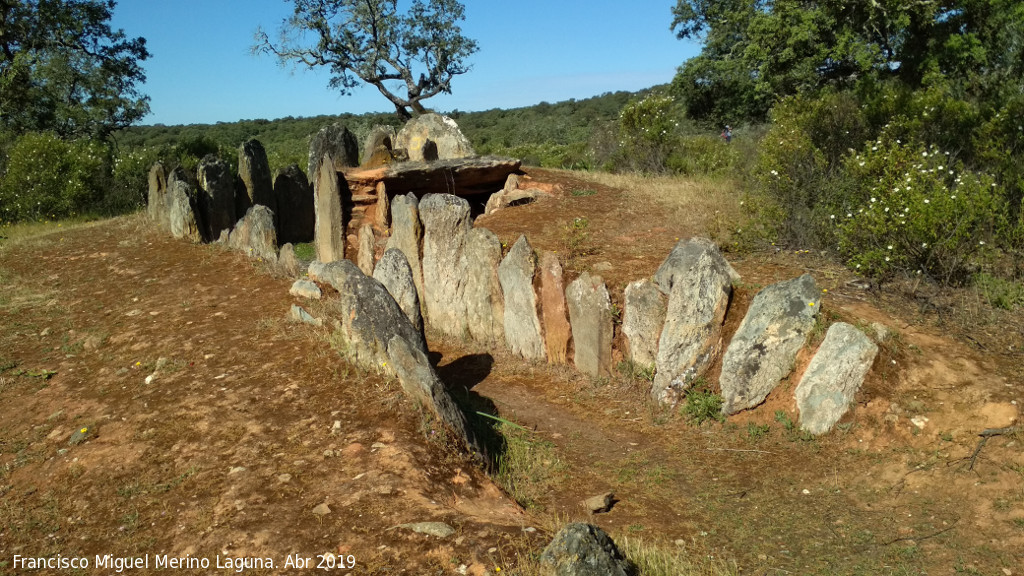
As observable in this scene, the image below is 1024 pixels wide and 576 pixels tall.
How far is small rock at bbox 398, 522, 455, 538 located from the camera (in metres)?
4.45

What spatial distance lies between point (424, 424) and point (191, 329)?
4.02 m

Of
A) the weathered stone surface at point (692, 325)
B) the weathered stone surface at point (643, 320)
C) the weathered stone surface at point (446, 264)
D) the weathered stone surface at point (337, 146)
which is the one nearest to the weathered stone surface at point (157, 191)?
the weathered stone surface at point (337, 146)

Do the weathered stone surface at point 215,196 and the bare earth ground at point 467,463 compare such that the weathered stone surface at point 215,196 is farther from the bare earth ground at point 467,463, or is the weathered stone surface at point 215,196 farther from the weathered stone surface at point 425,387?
the weathered stone surface at point 425,387

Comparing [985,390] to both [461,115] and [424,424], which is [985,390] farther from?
[461,115]

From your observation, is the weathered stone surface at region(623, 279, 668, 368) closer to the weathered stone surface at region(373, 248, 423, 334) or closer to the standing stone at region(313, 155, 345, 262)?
the weathered stone surface at region(373, 248, 423, 334)

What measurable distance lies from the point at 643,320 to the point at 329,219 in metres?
7.04


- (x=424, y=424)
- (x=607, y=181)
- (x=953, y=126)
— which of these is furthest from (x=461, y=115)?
(x=424, y=424)

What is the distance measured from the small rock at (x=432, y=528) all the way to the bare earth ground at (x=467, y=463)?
6 centimetres

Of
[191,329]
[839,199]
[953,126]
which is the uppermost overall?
[953,126]

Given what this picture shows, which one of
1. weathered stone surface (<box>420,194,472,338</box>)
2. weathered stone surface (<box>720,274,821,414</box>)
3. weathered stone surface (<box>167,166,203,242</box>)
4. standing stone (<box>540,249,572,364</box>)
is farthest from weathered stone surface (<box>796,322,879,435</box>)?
weathered stone surface (<box>167,166,203,242</box>)

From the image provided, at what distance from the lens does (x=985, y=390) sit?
620cm

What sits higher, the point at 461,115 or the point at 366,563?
the point at 461,115

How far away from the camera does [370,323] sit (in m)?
6.85

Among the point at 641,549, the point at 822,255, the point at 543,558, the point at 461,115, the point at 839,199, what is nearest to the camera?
the point at 543,558
